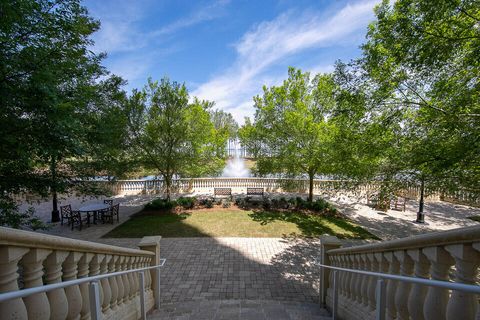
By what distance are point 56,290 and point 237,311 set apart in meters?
3.00

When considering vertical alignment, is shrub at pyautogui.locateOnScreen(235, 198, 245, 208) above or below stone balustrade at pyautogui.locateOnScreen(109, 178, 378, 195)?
below

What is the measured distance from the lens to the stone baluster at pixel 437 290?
158cm

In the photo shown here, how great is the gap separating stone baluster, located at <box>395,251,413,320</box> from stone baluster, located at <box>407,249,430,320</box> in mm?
121

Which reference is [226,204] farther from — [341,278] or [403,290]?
[403,290]

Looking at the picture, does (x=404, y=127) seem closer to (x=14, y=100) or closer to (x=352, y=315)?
(x=352, y=315)

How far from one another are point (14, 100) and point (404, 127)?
30.5 feet

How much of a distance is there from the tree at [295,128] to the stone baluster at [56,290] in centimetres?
978

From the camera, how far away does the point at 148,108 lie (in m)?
11.7

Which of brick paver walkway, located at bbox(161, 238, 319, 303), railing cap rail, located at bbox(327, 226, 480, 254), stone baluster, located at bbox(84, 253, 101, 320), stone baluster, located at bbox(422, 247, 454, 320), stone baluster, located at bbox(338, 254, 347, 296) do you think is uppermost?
railing cap rail, located at bbox(327, 226, 480, 254)

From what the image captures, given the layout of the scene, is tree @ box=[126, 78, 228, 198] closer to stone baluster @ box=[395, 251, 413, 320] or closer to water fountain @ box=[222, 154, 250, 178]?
water fountain @ box=[222, 154, 250, 178]

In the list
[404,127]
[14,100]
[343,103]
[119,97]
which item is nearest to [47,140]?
[14,100]

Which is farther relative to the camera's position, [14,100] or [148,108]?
[148,108]

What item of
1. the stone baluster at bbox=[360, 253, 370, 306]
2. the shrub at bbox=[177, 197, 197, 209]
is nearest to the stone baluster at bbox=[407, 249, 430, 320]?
the stone baluster at bbox=[360, 253, 370, 306]

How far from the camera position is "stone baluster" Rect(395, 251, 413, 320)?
1953 millimetres
